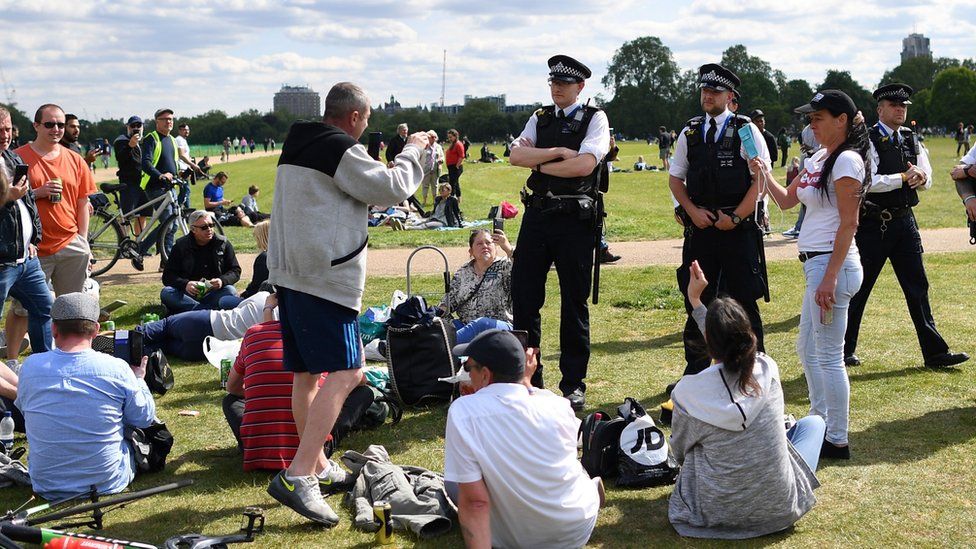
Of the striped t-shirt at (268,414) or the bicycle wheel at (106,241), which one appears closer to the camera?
the striped t-shirt at (268,414)

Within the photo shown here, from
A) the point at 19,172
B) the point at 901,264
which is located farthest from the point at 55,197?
the point at 901,264

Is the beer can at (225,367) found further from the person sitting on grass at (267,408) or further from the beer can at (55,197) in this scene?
the beer can at (55,197)

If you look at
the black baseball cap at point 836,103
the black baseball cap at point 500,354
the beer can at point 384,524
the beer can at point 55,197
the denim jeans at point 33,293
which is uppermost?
the black baseball cap at point 836,103

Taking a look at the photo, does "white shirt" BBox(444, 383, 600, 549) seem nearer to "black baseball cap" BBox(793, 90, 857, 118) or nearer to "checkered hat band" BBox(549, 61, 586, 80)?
"black baseball cap" BBox(793, 90, 857, 118)

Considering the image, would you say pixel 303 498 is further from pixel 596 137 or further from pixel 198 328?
pixel 198 328

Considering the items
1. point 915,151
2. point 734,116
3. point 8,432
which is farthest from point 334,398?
point 915,151

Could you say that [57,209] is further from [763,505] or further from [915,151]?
[915,151]

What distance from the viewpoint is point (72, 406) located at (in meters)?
4.86

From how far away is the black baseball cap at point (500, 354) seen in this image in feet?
13.1

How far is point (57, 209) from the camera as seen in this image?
7469mm

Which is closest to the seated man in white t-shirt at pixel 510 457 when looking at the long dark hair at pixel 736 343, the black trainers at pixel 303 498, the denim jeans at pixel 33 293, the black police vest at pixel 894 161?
the long dark hair at pixel 736 343

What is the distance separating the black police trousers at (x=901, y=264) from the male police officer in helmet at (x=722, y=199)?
161cm

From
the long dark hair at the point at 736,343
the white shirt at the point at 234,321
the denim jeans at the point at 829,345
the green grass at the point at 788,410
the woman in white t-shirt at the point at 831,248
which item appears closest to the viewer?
the long dark hair at the point at 736,343

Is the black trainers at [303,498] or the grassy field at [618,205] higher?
the grassy field at [618,205]
